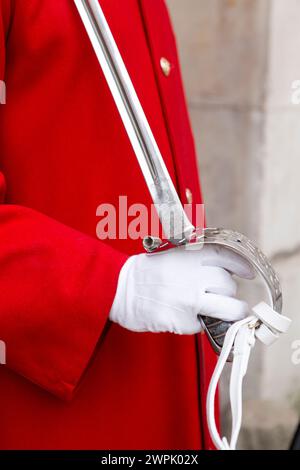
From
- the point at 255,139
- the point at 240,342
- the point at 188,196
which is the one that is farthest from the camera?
the point at 255,139

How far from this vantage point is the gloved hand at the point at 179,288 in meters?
0.78

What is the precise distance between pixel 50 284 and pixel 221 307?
0.59 feet

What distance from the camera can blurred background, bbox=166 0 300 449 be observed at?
5.52ft

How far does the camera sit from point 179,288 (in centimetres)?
79

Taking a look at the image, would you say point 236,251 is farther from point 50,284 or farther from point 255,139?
Answer: point 255,139

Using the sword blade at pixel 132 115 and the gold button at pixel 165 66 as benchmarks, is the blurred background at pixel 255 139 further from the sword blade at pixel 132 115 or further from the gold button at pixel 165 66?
the sword blade at pixel 132 115

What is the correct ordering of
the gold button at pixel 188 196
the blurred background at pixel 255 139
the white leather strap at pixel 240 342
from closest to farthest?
the white leather strap at pixel 240 342 → the gold button at pixel 188 196 → the blurred background at pixel 255 139

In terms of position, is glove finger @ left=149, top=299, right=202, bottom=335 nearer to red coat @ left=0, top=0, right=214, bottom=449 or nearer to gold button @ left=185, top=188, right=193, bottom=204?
red coat @ left=0, top=0, right=214, bottom=449

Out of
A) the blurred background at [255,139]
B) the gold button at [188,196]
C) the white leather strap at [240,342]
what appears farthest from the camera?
the blurred background at [255,139]

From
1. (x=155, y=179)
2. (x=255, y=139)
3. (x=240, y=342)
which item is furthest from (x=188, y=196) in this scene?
(x=255, y=139)

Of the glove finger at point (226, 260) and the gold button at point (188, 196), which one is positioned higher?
the gold button at point (188, 196)

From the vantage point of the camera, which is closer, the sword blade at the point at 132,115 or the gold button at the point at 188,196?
the sword blade at the point at 132,115

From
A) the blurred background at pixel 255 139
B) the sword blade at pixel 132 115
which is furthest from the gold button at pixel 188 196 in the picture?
the blurred background at pixel 255 139

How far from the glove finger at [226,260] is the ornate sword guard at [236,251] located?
0.7 inches
